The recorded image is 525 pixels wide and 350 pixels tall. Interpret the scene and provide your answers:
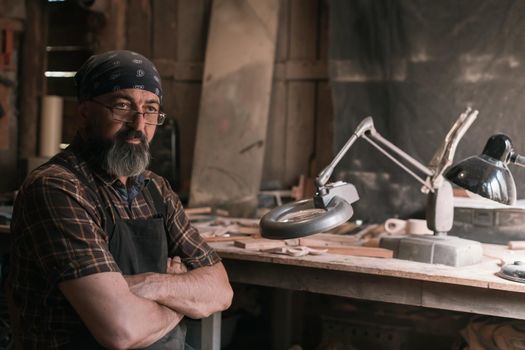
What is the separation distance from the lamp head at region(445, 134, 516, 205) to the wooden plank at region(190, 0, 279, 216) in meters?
1.85

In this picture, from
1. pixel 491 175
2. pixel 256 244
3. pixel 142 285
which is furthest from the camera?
pixel 256 244

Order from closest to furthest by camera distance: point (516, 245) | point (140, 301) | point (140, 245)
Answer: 1. point (140, 301)
2. point (140, 245)
3. point (516, 245)

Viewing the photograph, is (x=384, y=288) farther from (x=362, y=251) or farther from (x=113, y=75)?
(x=113, y=75)

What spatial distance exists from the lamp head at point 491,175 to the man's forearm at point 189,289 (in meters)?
0.93

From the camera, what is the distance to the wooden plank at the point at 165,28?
177 inches

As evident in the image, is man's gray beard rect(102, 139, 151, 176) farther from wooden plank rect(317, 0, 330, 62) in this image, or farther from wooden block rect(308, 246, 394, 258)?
wooden plank rect(317, 0, 330, 62)

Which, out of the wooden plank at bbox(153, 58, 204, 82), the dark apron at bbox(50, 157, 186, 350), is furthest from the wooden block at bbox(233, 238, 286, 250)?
the wooden plank at bbox(153, 58, 204, 82)

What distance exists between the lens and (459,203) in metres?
3.33

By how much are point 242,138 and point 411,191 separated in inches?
43.1

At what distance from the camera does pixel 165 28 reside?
Answer: 14.8 ft

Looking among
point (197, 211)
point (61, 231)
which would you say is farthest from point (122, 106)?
point (197, 211)

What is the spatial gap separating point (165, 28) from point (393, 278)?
8.60ft

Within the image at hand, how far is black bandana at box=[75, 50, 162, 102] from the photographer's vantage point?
2.13 metres

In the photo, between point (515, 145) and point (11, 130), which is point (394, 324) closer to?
point (515, 145)
